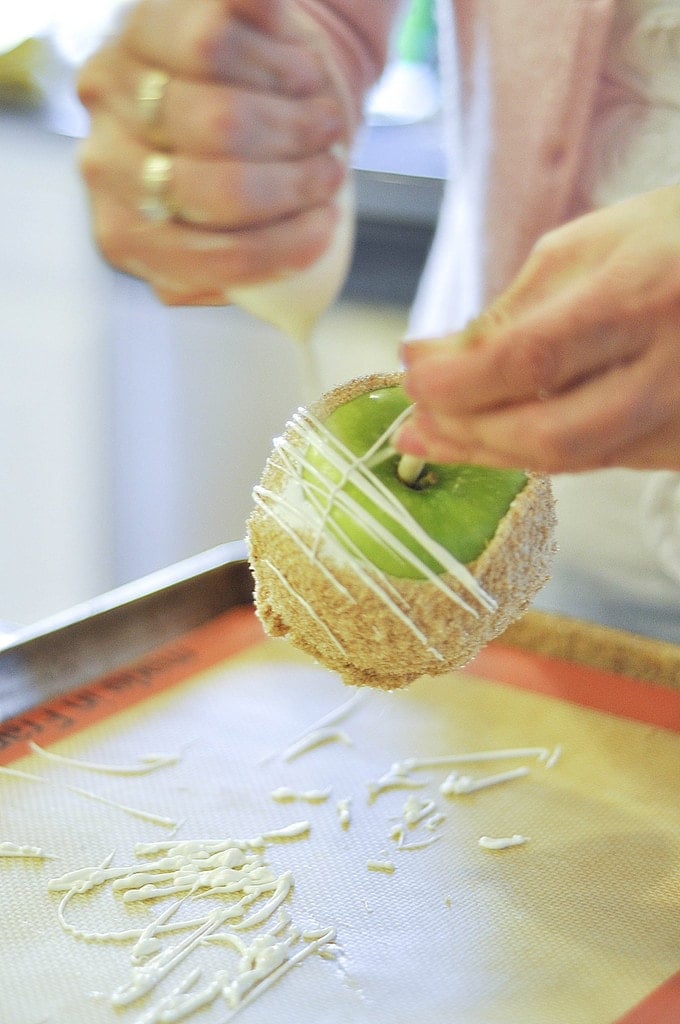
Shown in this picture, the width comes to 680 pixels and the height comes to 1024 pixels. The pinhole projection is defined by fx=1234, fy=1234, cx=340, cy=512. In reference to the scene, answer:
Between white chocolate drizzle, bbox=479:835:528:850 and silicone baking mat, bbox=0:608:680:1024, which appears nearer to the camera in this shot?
silicone baking mat, bbox=0:608:680:1024

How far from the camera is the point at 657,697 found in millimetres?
963

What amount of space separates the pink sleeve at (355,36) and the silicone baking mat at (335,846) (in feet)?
1.50

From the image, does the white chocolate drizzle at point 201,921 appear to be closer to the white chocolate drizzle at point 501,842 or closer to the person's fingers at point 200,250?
the white chocolate drizzle at point 501,842

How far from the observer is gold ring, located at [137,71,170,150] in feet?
1.63

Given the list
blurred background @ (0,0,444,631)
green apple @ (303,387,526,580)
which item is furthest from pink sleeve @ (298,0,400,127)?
→ blurred background @ (0,0,444,631)

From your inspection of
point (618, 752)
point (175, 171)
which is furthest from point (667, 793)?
point (175, 171)

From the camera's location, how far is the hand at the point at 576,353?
0.52 metres

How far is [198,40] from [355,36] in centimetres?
18

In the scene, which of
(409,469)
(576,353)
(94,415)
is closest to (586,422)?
(576,353)

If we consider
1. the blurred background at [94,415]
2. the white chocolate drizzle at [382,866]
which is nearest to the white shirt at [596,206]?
the white chocolate drizzle at [382,866]

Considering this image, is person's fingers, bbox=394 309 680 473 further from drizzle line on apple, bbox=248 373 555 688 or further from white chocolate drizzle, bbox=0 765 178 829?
white chocolate drizzle, bbox=0 765 178 829

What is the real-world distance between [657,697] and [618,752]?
8 centimetres

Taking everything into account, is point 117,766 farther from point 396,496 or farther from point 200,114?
point 200,114

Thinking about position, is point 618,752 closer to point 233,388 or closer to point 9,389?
point 233,388
